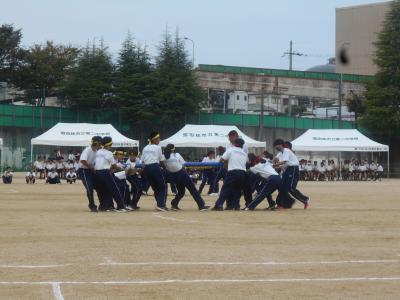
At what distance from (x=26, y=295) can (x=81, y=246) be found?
4336 mm

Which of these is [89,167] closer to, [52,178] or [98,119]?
[52,178]

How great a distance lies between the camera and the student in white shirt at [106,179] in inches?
816

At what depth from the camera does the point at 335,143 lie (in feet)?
187

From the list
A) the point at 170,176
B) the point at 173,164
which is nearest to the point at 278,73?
the point at 170,176

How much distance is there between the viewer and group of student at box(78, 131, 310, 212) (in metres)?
21.0

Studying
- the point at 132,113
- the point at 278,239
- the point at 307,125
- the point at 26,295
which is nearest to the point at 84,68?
the point at 132,113

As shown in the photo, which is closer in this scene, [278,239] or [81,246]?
[81,246]

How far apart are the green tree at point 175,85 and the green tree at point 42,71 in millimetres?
8539

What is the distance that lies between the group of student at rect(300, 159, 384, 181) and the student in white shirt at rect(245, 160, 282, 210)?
124 feet

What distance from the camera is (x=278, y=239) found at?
46.9 feet

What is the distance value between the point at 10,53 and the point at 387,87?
30.3 meters

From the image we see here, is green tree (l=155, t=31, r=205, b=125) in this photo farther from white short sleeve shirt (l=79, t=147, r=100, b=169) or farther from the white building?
white short sleeve shirt (l=79, t=147, r=100, b=169)

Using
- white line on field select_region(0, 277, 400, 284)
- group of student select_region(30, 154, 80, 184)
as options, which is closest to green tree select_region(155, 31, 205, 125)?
group of student select_region(30, 154, 80, 184)

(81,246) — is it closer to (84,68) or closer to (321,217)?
(321,217)
